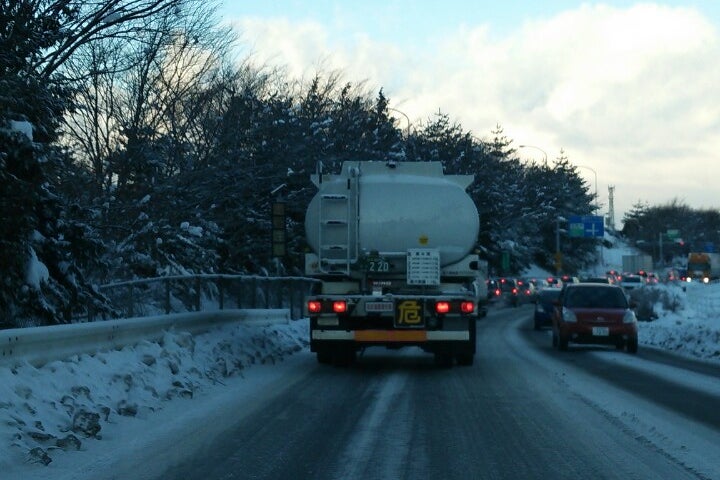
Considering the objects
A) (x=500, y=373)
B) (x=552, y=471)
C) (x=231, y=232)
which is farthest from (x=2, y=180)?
(x=231, y=232)

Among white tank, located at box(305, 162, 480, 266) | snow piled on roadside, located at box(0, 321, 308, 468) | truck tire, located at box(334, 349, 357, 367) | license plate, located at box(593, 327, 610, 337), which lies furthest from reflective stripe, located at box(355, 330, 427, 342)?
license plate, located at box(593, 327, 610, 337)

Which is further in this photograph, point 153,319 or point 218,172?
point 218,172

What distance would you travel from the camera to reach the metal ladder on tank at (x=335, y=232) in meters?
17.6

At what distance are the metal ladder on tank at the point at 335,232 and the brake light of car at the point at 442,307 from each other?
1648 millimetres

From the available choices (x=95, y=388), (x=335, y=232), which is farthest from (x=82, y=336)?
(x=335, y=232)

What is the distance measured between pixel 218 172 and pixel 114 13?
45.1 feet

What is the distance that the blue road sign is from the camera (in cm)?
8900

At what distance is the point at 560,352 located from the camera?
23.6 m

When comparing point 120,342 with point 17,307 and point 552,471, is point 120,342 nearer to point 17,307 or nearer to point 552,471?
point 17,307

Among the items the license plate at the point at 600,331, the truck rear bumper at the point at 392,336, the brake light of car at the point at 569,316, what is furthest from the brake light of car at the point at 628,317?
the truck rear bumper at the point at 392,336

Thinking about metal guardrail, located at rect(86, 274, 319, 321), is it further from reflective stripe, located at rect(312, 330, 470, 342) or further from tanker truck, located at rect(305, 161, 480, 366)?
reflective stripe, located at rect(312, 330, 470, 342)

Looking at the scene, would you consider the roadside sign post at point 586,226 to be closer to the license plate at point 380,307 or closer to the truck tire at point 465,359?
the truck tire at point 465,359

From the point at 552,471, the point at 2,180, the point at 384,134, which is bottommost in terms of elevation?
the point at 552,471

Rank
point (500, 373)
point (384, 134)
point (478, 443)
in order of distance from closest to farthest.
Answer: point (478, 443) → point (500, 373) → point (384, 134)
